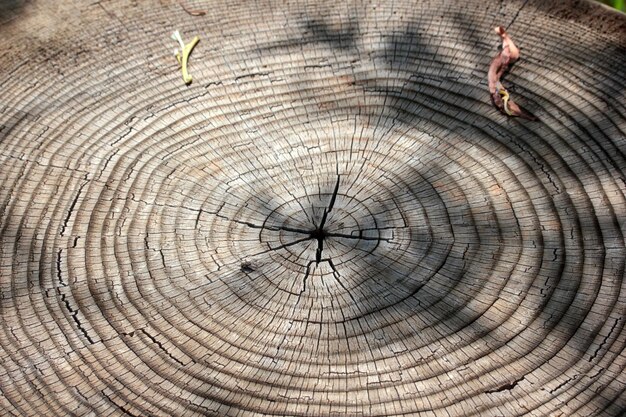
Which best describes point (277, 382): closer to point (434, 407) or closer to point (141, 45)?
point (434, 407)

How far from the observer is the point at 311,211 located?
5.89 ft

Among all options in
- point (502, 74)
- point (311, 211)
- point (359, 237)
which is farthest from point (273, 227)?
point (502, 74)

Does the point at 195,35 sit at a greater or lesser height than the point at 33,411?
greater

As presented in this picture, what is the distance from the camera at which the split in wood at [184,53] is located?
208 cm

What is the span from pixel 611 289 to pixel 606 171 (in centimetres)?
37

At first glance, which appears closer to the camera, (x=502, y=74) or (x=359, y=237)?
(x=359, y=237)

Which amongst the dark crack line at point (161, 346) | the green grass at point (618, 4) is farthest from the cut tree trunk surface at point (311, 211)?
the green grass at point (618, 4)

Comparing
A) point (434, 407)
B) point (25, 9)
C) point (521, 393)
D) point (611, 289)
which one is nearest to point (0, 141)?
point (25, 9)

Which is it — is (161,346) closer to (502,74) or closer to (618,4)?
(502,74)

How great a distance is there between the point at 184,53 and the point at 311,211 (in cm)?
72

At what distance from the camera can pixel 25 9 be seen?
233 cm

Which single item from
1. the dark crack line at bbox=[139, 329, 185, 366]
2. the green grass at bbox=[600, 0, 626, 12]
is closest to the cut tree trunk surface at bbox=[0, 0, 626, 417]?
the dark crack line at bbox=[139, 329, 185, 366]

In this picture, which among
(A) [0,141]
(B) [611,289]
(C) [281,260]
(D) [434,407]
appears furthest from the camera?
(A) [0,141]

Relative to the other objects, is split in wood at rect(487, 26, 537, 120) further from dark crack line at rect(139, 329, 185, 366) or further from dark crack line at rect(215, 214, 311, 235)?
dark crack line at rect(139, 329, 185, 366)
